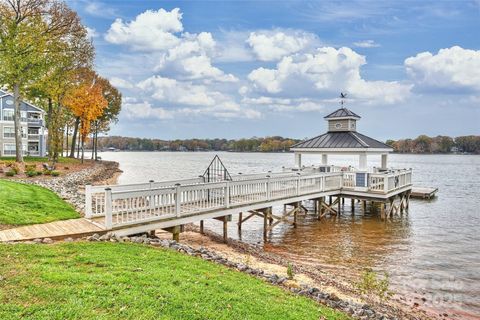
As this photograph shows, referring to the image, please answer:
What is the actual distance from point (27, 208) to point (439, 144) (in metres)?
151

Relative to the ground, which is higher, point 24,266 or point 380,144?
point 380,144

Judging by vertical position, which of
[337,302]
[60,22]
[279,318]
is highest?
[60,22]

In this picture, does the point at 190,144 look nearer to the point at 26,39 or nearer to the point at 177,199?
the point at 26,39

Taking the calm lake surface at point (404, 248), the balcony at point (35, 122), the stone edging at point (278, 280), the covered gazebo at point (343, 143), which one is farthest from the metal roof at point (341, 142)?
the balcony at point (35, 122)

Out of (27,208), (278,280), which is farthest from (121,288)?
(27,208)

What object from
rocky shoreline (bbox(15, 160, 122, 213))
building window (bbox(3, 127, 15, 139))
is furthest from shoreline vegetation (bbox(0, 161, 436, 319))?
building window (bbox(3, 127, 15, 139))

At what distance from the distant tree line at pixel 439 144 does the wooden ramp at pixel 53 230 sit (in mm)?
132044

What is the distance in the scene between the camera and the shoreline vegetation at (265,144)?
13300 cm

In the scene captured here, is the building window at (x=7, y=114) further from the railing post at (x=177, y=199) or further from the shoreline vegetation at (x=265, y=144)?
the shoreline vegetation at (x=265, y=144)

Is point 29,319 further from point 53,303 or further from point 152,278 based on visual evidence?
point 152,278

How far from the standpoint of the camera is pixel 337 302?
23.4ft

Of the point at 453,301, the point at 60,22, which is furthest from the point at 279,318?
the point at 60,22

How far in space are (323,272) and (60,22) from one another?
2834 centimetres

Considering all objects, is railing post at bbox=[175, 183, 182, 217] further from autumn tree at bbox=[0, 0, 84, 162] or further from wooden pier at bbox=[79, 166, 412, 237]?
autumn tree at bbox=[0, 0, 84, 162]
